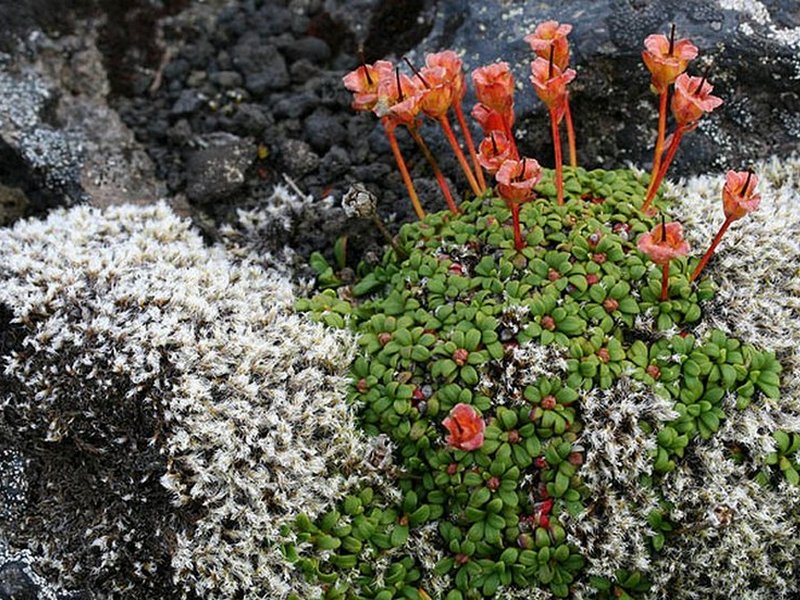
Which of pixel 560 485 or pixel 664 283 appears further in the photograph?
pixel 664 283

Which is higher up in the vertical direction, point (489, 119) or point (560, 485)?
point (489, 119)

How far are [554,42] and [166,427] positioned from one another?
205 centimetres

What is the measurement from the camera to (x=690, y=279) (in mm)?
3521

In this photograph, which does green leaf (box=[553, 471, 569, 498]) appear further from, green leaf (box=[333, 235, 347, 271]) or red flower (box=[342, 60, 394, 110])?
red flower (box=[342, 60, 394, 110])

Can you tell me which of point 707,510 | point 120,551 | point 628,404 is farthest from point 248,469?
point 707,510

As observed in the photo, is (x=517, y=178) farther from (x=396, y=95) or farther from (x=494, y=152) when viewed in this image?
(x=396, y=95)

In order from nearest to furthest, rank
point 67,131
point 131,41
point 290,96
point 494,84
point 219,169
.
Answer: point 494,84
point 219,169
point 67,131
point 290,96
point 131,41

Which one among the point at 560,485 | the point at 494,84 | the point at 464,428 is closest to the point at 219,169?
the point at 494,84

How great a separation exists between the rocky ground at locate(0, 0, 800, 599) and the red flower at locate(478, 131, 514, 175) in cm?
95

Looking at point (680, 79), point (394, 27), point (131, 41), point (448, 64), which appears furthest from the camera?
point (131, 41)

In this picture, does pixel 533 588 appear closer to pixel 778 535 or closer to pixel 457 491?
pixel 457 491

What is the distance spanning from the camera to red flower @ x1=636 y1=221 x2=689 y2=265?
10.2 ft

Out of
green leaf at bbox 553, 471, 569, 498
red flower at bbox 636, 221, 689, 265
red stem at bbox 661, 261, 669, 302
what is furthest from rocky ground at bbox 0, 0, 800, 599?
green leaf at bbox 553, 471, 569, 498

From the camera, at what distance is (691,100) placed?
3.33m
